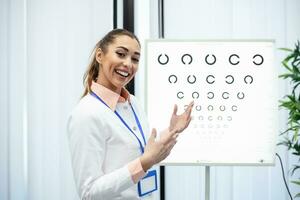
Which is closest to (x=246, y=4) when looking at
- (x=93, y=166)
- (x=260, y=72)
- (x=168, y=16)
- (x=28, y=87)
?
(x=168, y=16)

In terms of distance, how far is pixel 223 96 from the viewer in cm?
208

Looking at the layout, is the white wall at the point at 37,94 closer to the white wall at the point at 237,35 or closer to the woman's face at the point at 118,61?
the white wall at the point at 237,35

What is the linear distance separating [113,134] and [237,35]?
1824 mm

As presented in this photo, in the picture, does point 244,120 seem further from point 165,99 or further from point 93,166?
point 93,166

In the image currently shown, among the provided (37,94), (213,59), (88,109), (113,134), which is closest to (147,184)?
(113,134)

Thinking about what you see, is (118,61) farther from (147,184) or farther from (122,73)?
(147,184)

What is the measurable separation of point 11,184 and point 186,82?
1.71 meters

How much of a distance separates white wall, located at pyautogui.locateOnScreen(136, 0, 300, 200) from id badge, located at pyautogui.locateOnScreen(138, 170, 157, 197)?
4.43 feet

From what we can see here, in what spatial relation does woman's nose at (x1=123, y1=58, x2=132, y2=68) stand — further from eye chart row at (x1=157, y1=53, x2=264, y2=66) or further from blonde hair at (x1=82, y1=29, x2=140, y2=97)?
eye chart row at (x1=157, y1=53, x2=264, y2=66)

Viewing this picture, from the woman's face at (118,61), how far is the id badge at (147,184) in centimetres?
40

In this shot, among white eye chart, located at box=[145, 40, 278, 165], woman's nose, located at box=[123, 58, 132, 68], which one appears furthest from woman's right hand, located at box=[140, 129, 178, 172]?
white eye chart, located at box=[145, 40, 278, 165]

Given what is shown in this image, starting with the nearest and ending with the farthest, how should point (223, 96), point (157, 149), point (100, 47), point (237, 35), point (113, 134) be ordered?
point (157, 149) < point (113, 134) < point (100, 47) < point (223, 96) < point (237, 35)

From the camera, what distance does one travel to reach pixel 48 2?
2.96m

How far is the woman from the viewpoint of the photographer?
126 cm
